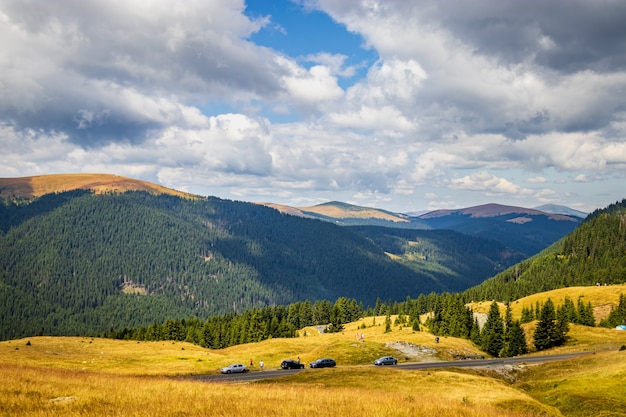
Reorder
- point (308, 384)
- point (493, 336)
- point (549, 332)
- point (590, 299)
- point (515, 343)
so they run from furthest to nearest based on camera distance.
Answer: point (590, 299) → point (549, 332) → point (493, 336) → point (515, 343) → point (308, 384)

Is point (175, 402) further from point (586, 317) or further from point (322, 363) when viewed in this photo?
point (586, 317)

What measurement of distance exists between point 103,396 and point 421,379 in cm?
3605

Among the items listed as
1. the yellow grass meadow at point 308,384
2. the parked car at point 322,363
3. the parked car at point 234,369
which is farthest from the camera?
the parked car at point 322,363

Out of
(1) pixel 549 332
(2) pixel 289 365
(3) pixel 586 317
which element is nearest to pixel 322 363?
(2) pixel 289 365

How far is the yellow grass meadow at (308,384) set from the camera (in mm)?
18875

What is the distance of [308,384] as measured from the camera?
41.3 meters

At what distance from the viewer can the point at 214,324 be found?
168 meters

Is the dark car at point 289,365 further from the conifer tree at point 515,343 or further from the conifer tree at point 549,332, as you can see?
the conifer tree at point 549,332

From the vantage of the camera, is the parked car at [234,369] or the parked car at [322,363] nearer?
the parked car at [234,369]

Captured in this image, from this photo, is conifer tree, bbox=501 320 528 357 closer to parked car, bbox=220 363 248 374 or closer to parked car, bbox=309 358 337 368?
parked car, bbox=309 358 337 368

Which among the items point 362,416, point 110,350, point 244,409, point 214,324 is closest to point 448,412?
point 362,416

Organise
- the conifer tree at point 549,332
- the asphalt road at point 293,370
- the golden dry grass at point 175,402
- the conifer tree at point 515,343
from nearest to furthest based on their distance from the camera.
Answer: the golden dry grass at point 175,402 < the asphalt road at point 293,370 < the conifer tree at point 515,343 < the conifer tree at point 549,332

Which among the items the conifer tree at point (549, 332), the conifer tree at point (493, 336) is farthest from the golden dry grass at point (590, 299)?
the conifer tree at point (493, 336)

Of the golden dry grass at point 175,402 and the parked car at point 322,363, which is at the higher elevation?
the golden dry grass at point 175,402
